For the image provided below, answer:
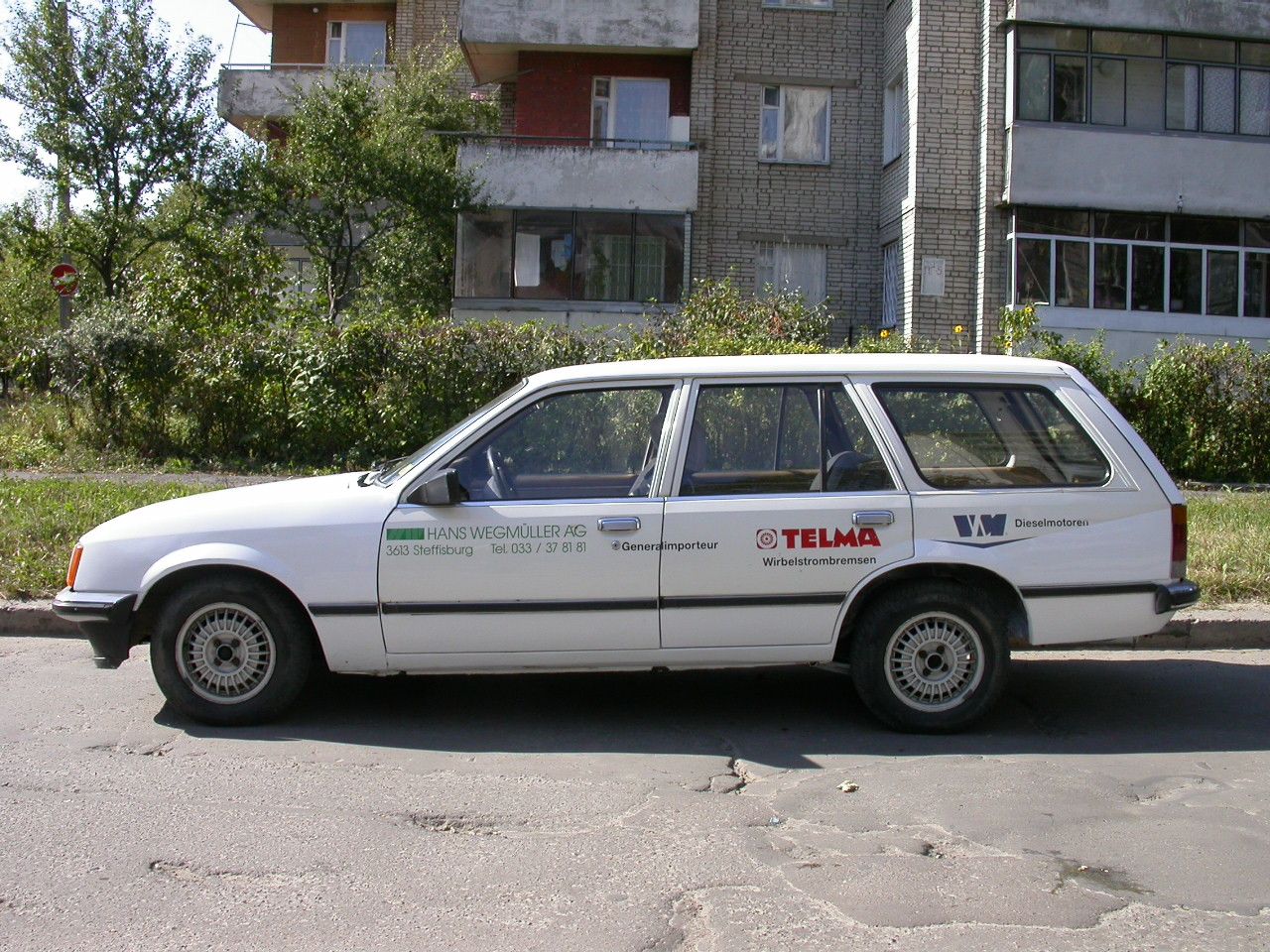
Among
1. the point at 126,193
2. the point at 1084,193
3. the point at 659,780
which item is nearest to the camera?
the point at 659,780

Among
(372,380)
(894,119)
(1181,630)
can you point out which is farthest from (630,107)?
(1181,630)

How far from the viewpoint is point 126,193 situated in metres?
21.0

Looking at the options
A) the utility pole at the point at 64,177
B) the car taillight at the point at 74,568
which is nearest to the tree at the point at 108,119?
the utility pole at the point at 64,177

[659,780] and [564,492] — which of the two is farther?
[564,492]

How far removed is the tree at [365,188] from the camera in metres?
19.1

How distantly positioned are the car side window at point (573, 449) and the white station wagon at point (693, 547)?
1 centimetres

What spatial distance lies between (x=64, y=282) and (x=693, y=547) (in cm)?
1330

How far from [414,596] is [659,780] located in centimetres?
134

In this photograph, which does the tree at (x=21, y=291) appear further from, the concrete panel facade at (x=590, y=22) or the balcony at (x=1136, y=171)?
the balcony at (x=1136, y=171)

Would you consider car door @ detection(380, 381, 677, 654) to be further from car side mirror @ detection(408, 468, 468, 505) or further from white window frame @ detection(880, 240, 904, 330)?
white window frame @ detection(880, 240, 904, 330)

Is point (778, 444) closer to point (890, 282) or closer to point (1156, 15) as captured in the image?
point (890, 282)

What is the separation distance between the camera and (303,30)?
83.4ft

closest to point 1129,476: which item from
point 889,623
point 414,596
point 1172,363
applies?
point 889,623

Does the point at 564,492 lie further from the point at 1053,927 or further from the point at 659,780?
the point at 1053,927
